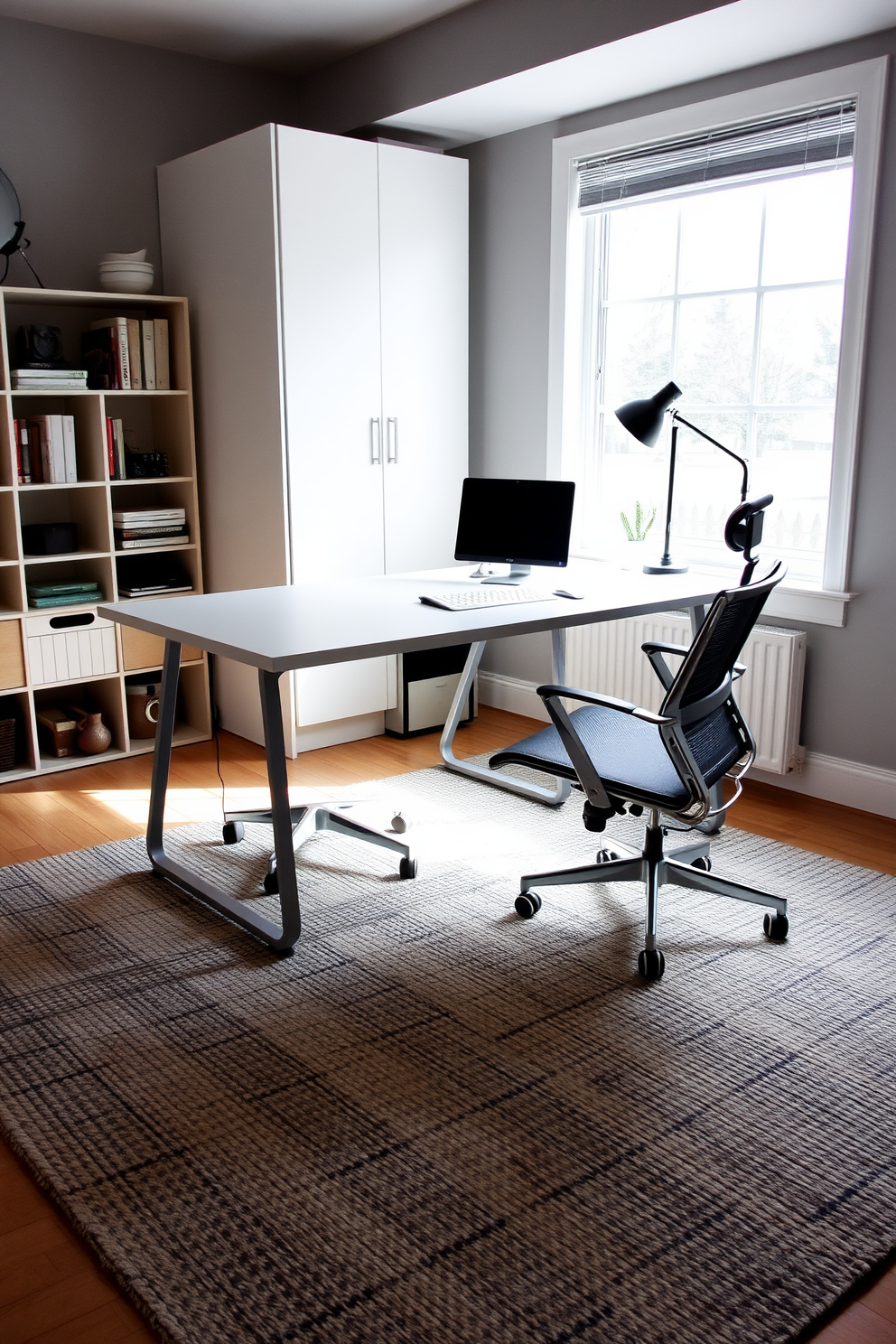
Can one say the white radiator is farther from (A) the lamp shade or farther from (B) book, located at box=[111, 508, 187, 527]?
(B) book, located at box=[111, 508, 187, 527]

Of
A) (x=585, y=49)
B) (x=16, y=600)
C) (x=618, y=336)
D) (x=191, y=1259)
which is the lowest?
(x=191, y=1259)

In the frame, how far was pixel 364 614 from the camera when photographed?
9.15 feet

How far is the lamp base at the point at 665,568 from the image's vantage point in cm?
352

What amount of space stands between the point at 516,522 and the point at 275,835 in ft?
4.77

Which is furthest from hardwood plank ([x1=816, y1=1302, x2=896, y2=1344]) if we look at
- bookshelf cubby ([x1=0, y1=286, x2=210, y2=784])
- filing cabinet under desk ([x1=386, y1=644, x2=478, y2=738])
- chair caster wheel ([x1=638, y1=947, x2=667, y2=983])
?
bookshelf cubby ([x1=0, y1=286, x2=210, y2=784])

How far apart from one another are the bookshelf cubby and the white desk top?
117 centimetres

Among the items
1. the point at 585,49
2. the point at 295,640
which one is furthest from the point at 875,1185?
the point at 585,49

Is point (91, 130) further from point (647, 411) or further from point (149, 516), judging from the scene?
point (647, 411)

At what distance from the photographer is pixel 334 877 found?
3.07m

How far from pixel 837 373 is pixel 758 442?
1.34 feet

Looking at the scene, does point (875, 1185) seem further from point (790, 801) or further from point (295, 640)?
point (790, 801)

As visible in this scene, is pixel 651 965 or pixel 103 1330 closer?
pixel 103 1330

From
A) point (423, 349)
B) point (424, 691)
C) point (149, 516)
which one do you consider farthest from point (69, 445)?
point (424, 691)

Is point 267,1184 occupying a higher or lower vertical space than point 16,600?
lower
